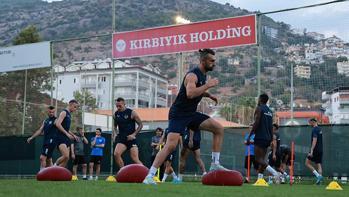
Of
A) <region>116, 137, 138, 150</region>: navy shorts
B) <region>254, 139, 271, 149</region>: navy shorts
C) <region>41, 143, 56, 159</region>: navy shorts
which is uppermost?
<region>254, 139, 271, 149</region>: navy shorts

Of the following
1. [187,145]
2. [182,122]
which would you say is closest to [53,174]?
[187,145]

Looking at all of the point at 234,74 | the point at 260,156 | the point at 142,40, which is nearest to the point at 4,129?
the point at 142,40

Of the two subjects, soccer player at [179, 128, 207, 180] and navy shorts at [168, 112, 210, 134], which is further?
soccer player at [179, 128, 207, 180]

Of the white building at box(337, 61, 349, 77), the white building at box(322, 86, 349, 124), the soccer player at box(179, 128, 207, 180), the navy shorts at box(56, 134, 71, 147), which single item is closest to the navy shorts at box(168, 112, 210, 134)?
the soccer player at box(179, 128, 207, 180)

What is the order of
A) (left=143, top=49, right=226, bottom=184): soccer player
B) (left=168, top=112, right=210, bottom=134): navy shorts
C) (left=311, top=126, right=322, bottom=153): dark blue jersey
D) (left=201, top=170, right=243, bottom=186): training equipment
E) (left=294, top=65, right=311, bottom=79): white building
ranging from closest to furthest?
(left=143, top=49, right=226, bottom=184): soccer player → (left=168, top=112, right=210, bottom=134): navy shorts → (left=201, top=170, right=243, bottom=186): training equipment → (left=311, top=126, right=322, bottom=153): dark blue jersey → (left=294, top=65, right=311, bottom=79): white building

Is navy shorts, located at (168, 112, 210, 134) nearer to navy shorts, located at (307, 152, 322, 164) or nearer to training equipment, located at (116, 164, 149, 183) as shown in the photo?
training equipment, located at (116, 164, 149, 183)

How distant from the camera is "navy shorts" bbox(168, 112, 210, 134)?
9.62 m

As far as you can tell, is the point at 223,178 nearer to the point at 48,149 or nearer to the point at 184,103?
the point at 184,103

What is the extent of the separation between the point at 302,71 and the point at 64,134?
708cm

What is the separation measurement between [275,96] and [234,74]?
1.71 m

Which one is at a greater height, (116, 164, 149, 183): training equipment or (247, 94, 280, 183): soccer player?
(247, 94, 280, 183): soccer player

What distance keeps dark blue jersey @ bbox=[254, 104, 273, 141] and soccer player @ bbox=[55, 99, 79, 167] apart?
181 inches

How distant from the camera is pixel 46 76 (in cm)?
4397

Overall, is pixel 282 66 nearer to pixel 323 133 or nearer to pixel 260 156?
pixel 323 133
